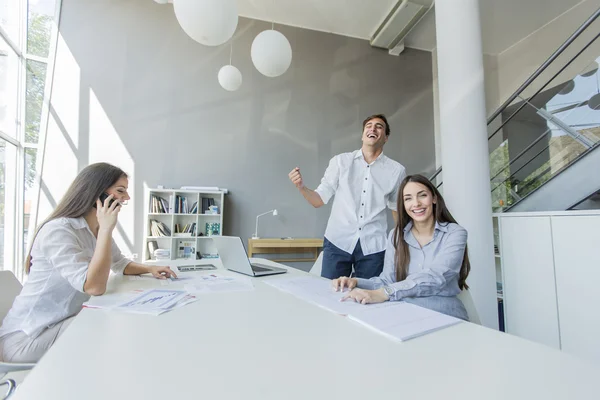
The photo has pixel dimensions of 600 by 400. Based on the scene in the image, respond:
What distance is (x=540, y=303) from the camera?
7.23ft

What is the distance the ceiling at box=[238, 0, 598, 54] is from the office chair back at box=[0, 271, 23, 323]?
4.53 meters

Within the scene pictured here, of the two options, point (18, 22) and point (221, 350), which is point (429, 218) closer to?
point (221, 350)

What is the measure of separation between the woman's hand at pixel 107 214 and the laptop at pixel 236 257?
0.53 meters

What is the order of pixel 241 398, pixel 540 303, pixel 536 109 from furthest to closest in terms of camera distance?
1. pixel 536 109
2. pixel 540 303
3. pixel 241 398

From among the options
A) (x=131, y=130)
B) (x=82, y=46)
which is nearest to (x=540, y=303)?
(x=131, y=130)

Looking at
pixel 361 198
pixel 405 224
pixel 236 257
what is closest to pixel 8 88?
pixel 236 257

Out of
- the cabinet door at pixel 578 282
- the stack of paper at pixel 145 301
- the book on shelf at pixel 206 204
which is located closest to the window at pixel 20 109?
the book on shelf at pixel 206 204

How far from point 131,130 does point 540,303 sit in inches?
195

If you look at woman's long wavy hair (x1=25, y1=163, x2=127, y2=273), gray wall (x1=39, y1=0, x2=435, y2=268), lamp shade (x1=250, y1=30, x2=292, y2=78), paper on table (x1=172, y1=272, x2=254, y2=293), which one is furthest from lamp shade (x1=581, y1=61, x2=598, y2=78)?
woman's long wavy hair (x1=25, y1=163, x2=127, y2=273)

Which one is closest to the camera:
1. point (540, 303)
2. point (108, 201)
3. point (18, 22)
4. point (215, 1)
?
point (108, 201)

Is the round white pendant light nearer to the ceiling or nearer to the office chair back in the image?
the office chair back

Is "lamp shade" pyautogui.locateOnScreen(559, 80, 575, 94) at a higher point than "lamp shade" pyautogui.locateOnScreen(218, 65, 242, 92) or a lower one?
lower

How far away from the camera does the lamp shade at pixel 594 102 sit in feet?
9.43

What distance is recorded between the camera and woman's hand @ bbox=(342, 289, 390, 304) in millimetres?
982
